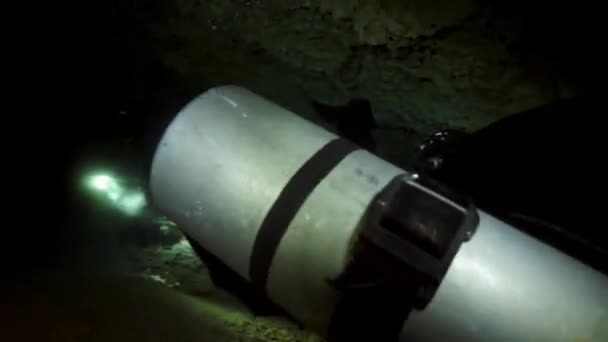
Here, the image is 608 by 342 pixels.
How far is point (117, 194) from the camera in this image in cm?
276

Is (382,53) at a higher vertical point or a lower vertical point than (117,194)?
higher

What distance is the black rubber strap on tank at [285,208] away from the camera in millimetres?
1639

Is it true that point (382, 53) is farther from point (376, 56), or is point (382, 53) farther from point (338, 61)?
point (338, 61)

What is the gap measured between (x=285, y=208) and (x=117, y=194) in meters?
1.54

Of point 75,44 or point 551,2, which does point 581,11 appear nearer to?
point 551,2

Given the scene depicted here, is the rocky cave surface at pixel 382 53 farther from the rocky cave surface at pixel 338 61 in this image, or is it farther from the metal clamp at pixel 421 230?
the metal clamp at pixel 421 230

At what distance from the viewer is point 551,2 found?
2.04 meters

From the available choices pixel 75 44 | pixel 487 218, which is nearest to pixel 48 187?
pixel 75 44

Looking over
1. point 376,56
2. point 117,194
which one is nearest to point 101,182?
point 117,194

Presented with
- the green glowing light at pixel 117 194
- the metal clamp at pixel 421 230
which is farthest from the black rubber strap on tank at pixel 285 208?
the green glowing light at pixel 117 194

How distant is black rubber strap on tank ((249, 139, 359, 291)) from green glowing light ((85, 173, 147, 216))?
1.29 metres

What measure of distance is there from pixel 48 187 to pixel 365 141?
1883mm

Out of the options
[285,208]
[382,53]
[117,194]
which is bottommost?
[117,194]

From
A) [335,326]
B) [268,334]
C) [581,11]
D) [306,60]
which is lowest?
[268,334]
